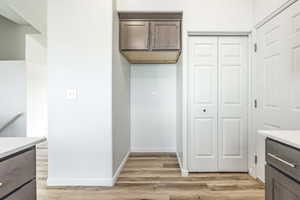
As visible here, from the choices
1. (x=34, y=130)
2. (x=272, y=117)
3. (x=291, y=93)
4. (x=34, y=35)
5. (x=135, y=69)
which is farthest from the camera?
(x=34, y=130)

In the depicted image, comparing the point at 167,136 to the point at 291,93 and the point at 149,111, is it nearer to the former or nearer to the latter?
the point at 149,111

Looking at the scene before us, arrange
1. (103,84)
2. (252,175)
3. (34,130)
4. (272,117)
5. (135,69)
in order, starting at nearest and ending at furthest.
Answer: (272,117), (103,84), (252,175), (135,69), (34,130)

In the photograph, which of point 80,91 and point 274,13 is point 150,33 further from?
A: point 274,13

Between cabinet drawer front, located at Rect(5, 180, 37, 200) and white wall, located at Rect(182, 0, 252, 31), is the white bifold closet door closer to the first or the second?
white wall, located at Rect(182, 0, 252, 31)

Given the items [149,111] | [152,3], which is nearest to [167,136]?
[149,111]

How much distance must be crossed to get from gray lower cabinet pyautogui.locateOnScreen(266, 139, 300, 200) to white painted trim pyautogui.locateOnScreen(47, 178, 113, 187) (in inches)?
72.0

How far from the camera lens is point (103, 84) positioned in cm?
252

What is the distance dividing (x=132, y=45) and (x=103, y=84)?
0.84 metres

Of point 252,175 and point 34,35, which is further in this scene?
point 34,35

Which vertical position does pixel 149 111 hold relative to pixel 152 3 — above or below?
below

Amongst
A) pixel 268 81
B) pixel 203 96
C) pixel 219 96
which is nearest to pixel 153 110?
pixel 203 96

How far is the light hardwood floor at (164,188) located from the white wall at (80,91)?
177 millimetres

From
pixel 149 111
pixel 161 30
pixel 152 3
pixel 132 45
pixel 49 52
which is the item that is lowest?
pixel 149 111

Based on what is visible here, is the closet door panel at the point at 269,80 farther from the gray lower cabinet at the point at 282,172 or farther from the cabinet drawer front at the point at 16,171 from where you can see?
the cabinet drawer front at the point at 16,171
